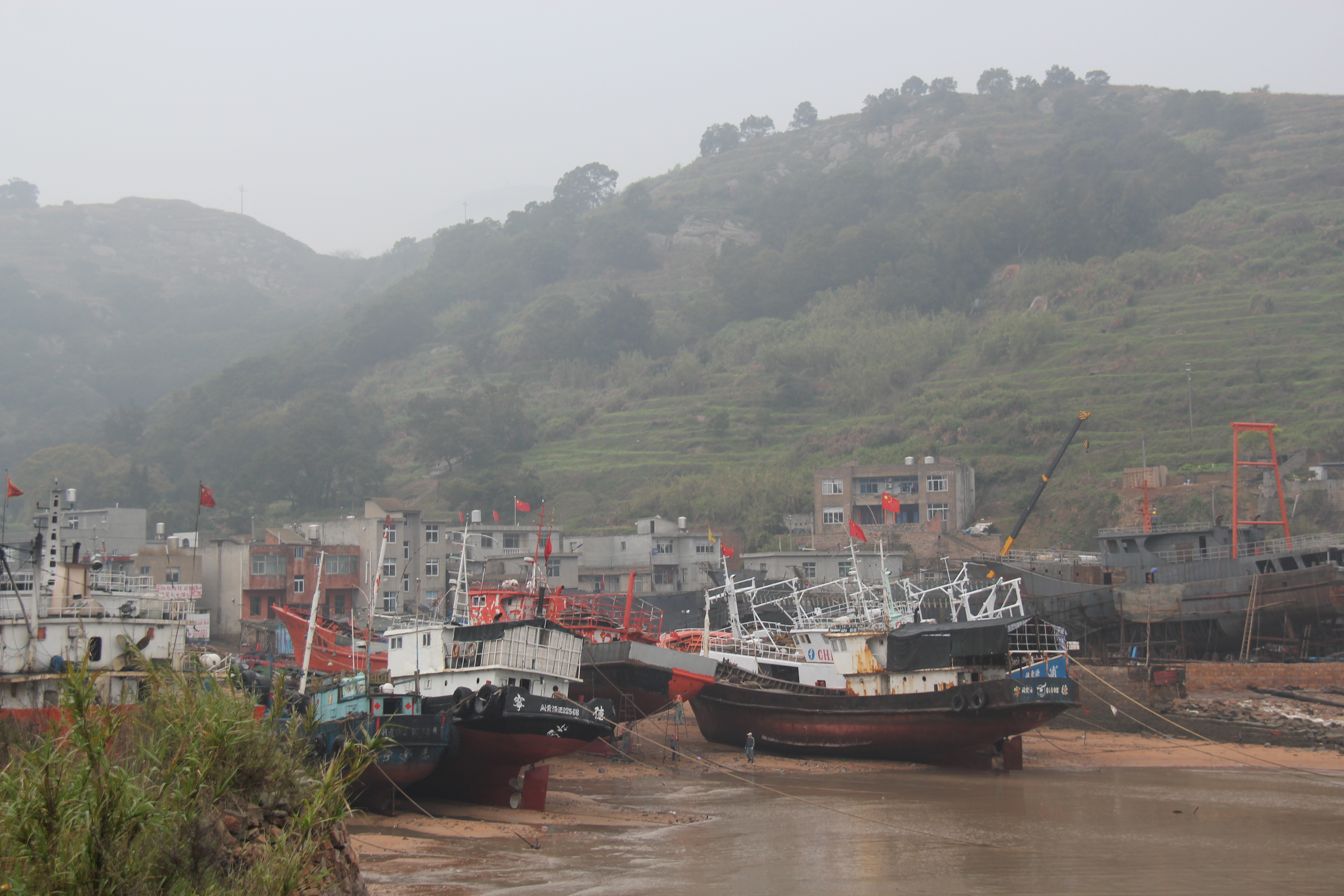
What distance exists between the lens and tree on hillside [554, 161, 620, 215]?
14975 cm

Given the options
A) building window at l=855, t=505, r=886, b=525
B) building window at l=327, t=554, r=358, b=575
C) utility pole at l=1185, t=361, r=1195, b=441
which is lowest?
building window at l=327, t=554, r=358, b=575

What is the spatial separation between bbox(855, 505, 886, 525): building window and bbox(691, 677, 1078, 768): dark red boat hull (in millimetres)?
31808

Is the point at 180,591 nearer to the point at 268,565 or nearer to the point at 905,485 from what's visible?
the point at 268,565

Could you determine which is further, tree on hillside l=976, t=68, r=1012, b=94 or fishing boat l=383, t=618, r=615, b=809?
tree on hillside l=976, t=68, r=1012, b=94

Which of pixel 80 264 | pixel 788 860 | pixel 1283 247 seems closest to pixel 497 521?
pixel 788 860

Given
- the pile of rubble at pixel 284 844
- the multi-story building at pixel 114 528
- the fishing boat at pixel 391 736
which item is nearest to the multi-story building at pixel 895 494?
the multi-story building at pixel 114 528

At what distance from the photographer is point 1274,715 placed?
32.7m

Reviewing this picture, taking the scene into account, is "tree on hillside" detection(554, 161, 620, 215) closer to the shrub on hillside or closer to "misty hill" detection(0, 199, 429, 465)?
"misty hill" detection(0, 199, 429, 465)

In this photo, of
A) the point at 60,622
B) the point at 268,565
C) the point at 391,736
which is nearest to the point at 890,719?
the point at 391,736

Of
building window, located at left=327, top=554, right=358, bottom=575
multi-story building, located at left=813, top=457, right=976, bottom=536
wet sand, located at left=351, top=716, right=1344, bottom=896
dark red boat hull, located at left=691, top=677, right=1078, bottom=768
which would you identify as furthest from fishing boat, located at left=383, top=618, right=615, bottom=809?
multi-story building, located at left=813, top=457, right=976, bottom=536

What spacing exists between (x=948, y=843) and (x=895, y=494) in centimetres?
4559

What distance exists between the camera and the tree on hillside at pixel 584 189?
491 ft

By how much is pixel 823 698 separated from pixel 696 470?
46.0 m

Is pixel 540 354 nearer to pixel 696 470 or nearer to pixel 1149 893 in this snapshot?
pixel 696 470
